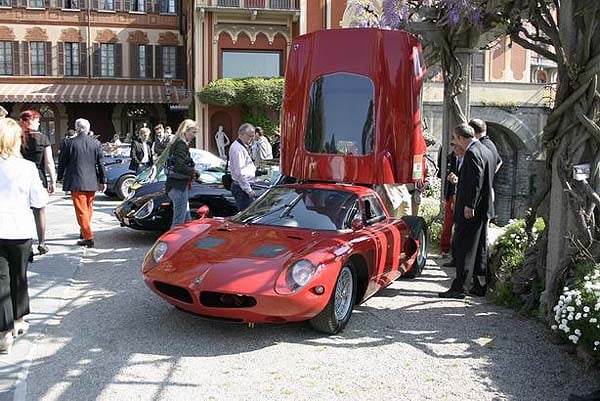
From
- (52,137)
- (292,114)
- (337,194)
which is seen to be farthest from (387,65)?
(52,137)

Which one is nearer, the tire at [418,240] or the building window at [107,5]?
the tire at [418,240]

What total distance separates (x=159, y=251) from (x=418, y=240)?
11.1 feet

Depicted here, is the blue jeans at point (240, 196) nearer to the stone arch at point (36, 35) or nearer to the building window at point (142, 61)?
the building window at point (142, 61)

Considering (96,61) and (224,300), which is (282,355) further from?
(96,61)

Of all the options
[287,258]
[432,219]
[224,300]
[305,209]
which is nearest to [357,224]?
[305,209]

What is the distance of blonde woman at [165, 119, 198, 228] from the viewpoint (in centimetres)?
870

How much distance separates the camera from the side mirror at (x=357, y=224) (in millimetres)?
6281

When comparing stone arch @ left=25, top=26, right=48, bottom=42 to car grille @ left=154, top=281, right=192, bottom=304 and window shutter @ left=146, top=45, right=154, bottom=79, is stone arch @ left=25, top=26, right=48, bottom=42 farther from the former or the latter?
car grille @ left=154, top=281, right=192, bottom=304

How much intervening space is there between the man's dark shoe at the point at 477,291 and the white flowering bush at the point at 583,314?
1995mm

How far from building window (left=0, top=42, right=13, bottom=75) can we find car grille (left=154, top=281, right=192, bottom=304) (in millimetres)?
35136

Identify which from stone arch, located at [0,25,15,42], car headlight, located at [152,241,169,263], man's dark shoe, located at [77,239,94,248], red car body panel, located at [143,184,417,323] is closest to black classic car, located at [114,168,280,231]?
man's dark shoe, located at [77,239,94,248]

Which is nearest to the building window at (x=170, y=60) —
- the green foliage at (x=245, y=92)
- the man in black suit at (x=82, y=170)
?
the green foliage at (x=245, y=92)

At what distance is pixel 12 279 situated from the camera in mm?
5242

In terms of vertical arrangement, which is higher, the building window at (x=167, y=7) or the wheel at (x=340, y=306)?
the building window at (x=167, y=7)
